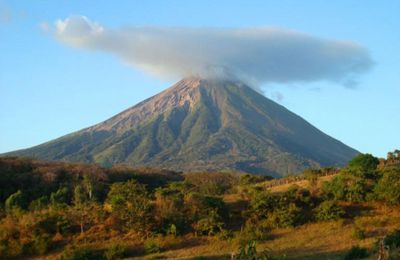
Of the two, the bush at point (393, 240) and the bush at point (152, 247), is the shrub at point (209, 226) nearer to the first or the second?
the bush at point (152, 247)

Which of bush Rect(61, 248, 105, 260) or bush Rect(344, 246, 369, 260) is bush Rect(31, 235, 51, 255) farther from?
bush Rect(344, 246, 369, 260)

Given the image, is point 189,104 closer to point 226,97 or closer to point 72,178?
point 226,97

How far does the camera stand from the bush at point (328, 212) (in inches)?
953

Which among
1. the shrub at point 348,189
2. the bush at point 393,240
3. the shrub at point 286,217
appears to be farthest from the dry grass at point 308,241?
the bush at point 393,240

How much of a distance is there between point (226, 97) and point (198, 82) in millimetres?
15885

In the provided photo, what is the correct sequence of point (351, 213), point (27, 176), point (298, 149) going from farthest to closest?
point (298, 149), point (27, 176), point (351, 213)

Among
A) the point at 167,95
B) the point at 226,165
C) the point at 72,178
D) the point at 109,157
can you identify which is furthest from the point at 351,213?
the point at 167,95

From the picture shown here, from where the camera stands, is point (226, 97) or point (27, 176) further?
point (226, 97)

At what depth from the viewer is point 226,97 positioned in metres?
168

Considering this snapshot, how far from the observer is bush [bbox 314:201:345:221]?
2420cm

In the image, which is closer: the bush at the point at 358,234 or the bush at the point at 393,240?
the bush at the point at 393,240

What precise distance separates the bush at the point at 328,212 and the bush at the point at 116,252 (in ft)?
29.4

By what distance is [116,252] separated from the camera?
20.6 m

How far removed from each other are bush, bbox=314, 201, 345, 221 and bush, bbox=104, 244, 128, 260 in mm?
8956
